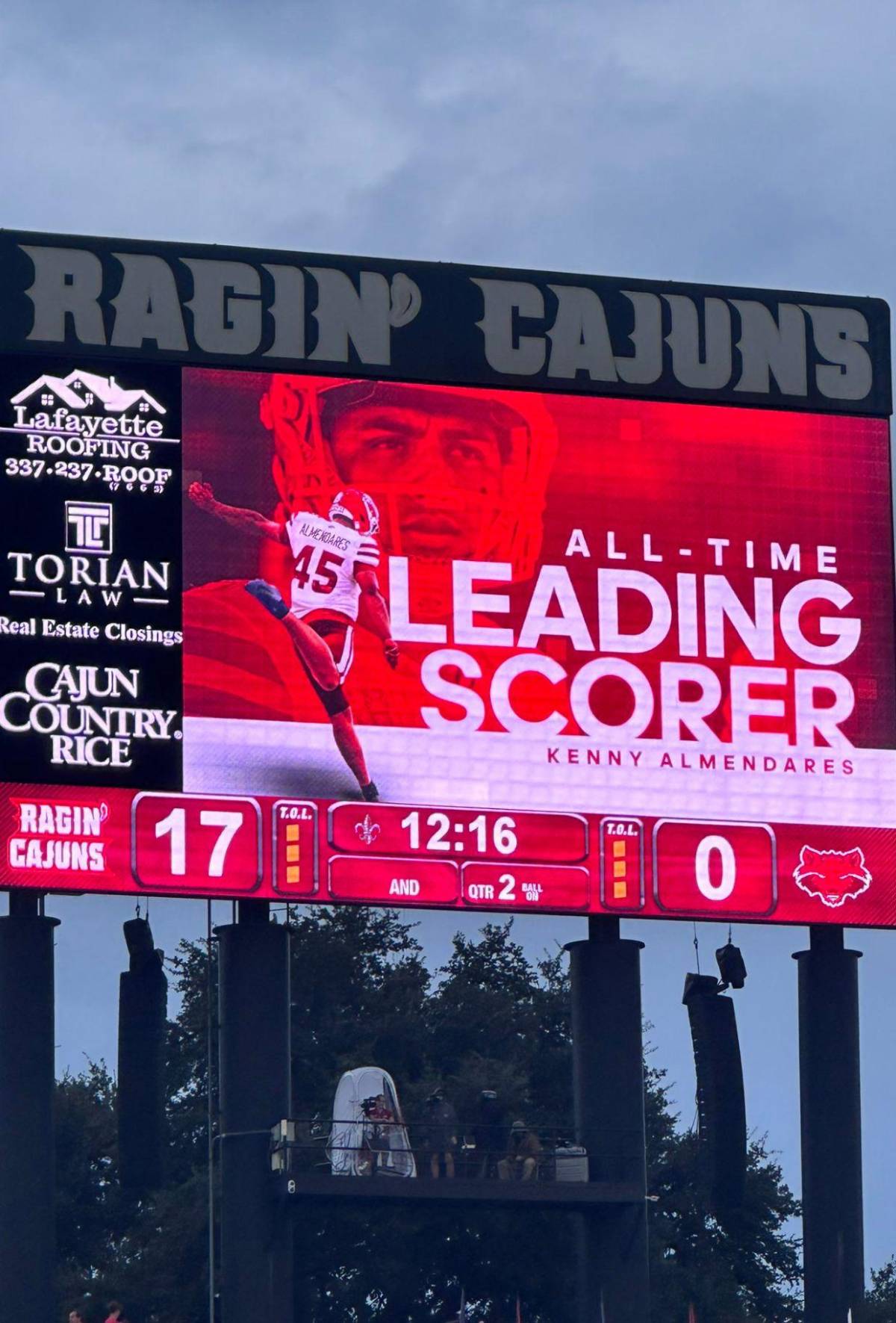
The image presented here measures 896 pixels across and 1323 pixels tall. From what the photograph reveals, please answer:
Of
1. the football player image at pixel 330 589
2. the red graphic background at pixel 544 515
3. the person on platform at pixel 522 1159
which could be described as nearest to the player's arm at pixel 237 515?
the football player image at pixel 330 589

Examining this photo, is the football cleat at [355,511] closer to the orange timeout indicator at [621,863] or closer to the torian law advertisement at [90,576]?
the torian law advertisement at [90,576]

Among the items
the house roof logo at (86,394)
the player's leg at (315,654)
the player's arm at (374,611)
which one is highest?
the house roof logo at (86,394)

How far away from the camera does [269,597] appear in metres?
34.2

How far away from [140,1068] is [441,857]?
3.83m

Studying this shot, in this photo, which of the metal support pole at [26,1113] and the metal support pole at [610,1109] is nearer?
the metal support pole at [26,1113]

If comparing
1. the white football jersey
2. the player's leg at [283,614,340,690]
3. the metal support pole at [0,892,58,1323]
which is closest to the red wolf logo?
the player's leg at [283,614,340,690]

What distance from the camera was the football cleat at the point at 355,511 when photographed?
114 feet

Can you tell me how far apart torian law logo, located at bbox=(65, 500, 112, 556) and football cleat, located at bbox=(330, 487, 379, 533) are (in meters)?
2.55

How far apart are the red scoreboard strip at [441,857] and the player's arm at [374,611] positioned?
1765 mm

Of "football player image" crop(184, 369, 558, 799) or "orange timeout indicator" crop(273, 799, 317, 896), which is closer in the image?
"orange timeout indicator" crop(273, 799, 317, 896)

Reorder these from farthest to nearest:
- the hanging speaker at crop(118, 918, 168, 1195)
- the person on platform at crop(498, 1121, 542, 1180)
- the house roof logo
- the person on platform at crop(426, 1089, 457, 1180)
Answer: the person on platform at crop(498, 1121, 542, 1180)
the person on platform at crop(426, 1089, 457, 1180)
the house roof logo
the hanging speaker at crop(118, 918, 168, 1195)

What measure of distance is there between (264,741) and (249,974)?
2.60 metres

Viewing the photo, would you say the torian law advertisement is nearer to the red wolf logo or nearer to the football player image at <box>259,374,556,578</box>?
the football player image at <box>259,374,556,578</box>

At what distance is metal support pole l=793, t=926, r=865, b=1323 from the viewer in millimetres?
34906
